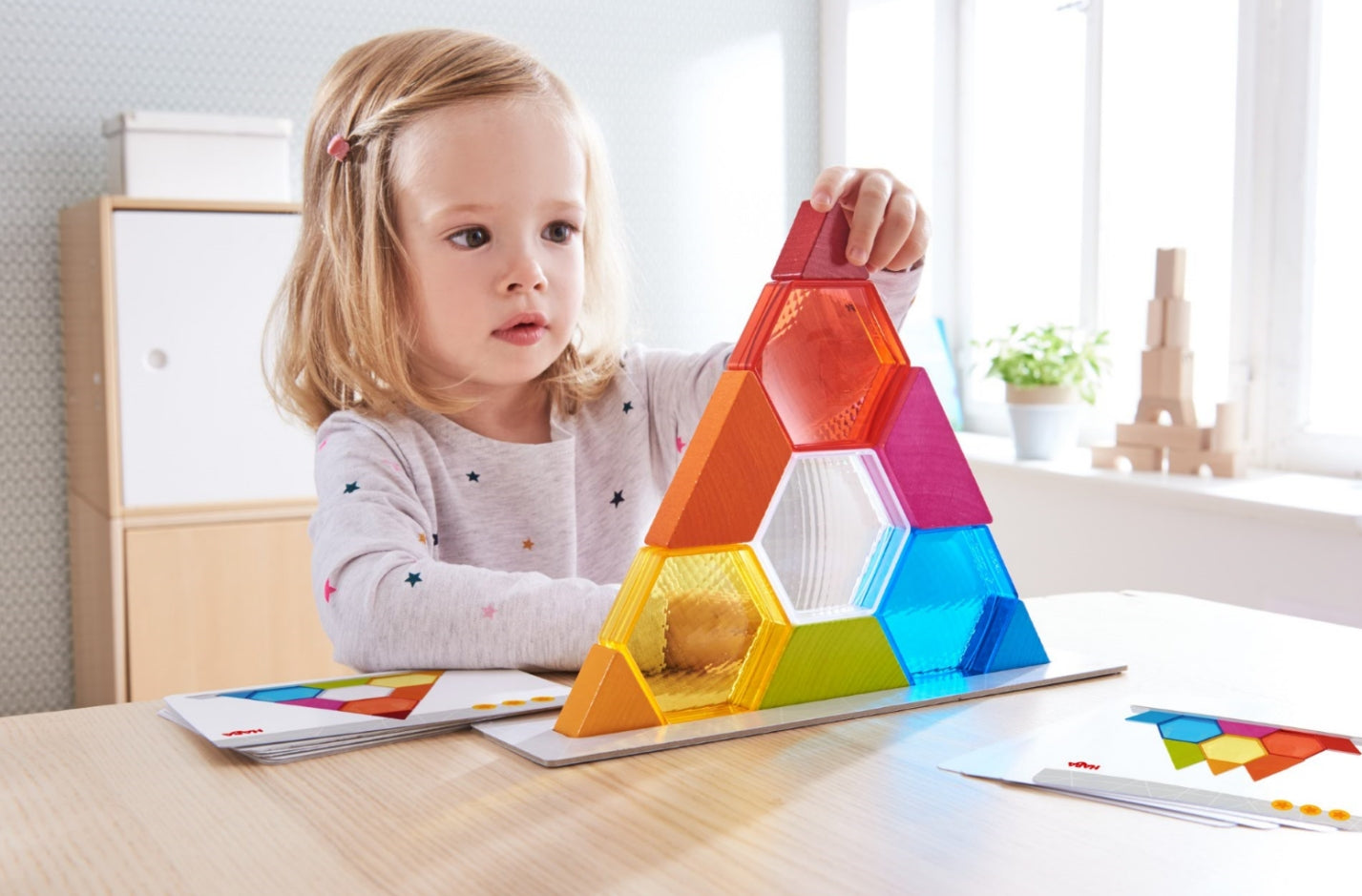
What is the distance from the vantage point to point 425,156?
1.04 m

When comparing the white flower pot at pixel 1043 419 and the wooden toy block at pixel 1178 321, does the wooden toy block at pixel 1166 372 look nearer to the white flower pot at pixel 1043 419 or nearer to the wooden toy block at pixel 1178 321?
the wooden toy block at pixel 1178 321

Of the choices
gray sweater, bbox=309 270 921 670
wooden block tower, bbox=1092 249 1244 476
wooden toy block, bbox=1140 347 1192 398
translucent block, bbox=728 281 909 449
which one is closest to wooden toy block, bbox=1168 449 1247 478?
wooden block tower, bbox=1092 249 1244 476

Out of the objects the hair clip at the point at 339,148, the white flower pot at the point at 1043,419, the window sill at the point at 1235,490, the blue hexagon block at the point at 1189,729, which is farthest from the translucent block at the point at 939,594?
the white flower pot at the point at 1043,419

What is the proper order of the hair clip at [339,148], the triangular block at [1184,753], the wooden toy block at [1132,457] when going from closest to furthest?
the triangular block at [1184,753] → the hair clip at [339,148] → the wooden toy block at [1132,457]

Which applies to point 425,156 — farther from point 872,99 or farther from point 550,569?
point 872,99

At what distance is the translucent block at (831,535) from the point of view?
0.67 meters

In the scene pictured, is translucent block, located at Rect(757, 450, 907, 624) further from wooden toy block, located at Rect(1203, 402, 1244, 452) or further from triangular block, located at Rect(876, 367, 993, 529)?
wooden toy block, located at Rect(1203, 402, 1244, 452)

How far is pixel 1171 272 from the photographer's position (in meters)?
2.18

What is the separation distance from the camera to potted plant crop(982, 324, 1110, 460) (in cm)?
243

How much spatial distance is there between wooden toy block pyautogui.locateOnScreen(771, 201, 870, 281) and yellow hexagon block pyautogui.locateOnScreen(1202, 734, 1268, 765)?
0.97ft

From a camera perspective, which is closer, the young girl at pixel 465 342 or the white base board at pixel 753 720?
the white base board at pixel 753 720

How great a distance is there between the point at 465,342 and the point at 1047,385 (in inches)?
64.8

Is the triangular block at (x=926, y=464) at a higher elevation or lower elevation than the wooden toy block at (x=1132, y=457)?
higher

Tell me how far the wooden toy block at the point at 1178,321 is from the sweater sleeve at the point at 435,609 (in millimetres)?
1667
